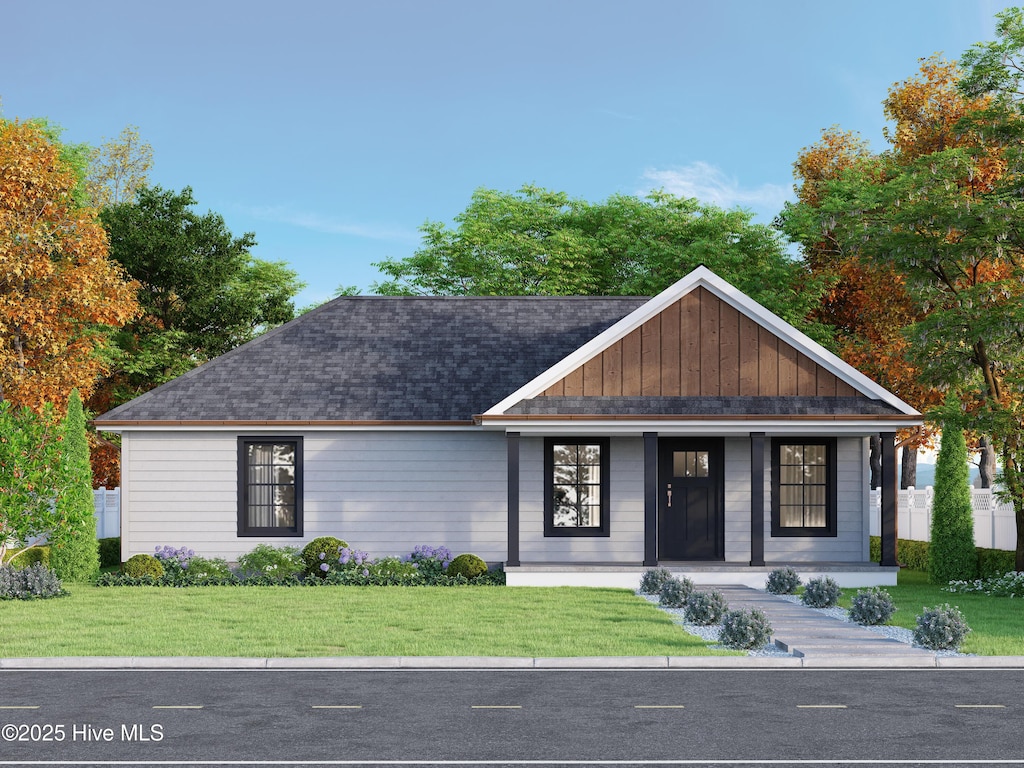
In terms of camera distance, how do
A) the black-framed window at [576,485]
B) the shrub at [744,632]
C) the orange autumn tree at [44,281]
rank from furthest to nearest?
the orange autumn tree at [44,281] → the black-framed window at [576,485] → the shrub at [744,632]

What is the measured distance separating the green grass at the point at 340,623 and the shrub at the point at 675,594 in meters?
0.35

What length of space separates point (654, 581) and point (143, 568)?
9628 millimetres

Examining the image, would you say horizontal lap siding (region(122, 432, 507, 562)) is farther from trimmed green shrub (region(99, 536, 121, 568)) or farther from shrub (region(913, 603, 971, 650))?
shrub (region(913, 603, 971, 650))

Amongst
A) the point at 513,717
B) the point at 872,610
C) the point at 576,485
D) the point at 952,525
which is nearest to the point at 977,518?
the point at 952,525

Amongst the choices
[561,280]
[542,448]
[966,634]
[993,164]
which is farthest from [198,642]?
[993,164]

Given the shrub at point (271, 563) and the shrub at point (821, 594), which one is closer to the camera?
the shrub at point (821, 594)

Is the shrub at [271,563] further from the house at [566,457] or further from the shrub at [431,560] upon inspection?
the shrub at [431,560]

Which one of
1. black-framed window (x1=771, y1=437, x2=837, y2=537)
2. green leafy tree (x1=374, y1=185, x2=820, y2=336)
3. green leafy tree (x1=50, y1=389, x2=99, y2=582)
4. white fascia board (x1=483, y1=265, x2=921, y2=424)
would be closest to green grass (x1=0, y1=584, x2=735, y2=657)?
green leafy tree (x1=50, y1=389, x2=99, y2=582)

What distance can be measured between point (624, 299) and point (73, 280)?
15.5m

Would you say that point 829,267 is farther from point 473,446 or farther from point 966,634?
point 966,634

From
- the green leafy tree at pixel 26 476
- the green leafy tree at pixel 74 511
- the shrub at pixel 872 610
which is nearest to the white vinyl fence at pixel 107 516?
the green leafy tree at pixel 74 511

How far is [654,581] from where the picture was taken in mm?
19594

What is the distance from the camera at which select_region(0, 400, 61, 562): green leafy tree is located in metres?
19.9

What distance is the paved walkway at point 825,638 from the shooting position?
12.6 meters
